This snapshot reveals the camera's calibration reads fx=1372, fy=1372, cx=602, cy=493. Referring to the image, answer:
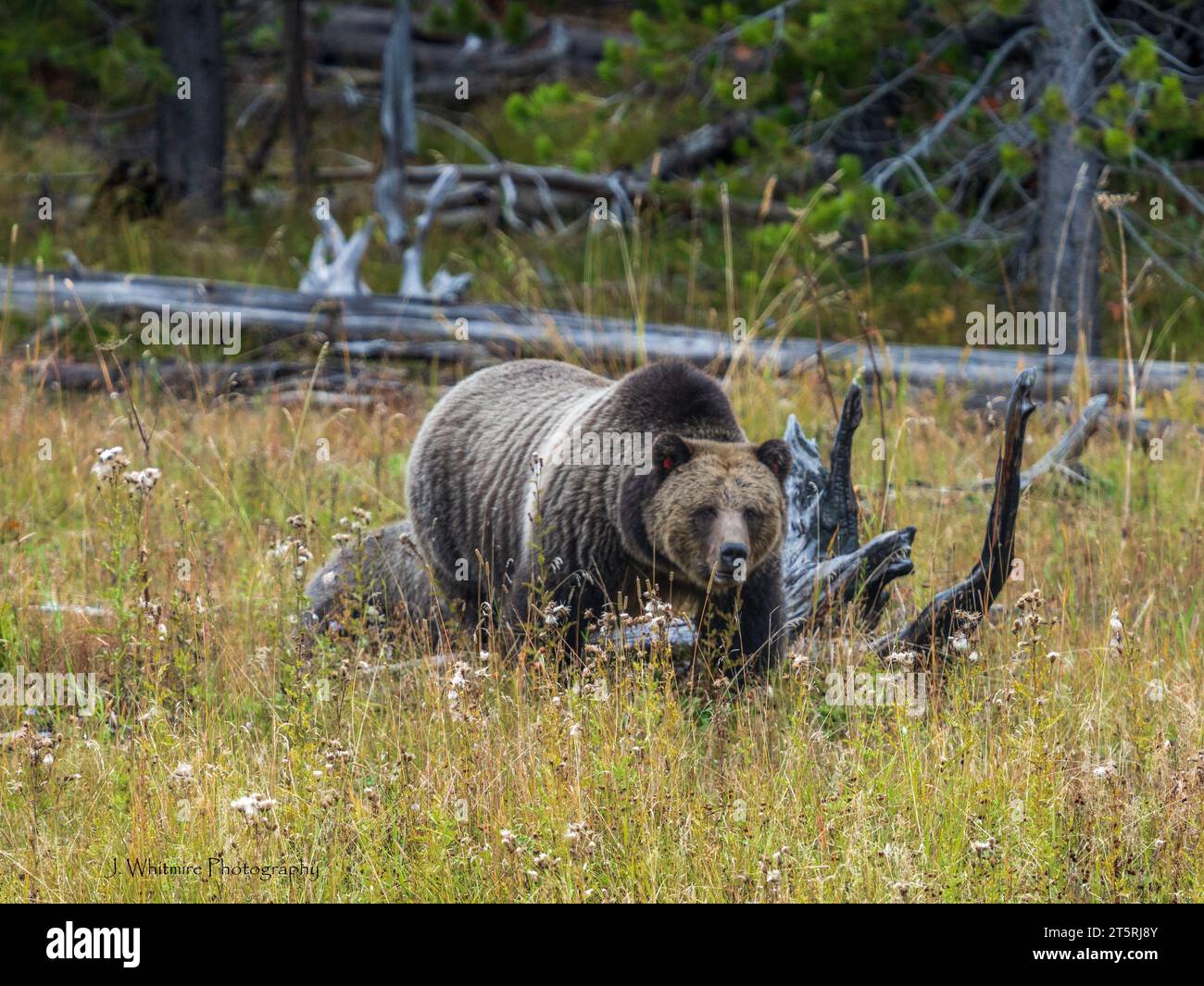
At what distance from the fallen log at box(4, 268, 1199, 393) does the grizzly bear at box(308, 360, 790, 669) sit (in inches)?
118

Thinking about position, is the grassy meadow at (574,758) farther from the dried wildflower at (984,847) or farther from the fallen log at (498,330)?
the fallen log at (498,330)

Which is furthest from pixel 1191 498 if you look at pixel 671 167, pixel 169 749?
pixel 671 167

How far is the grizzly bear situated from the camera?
471cm

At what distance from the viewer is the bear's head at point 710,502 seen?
468cm

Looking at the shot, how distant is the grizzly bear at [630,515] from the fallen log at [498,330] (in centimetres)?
300

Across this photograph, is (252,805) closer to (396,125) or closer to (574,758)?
(574,758)

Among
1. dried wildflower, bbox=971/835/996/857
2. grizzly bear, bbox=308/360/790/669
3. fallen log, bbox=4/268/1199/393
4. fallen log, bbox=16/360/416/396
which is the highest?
fallen log, bbox=4/268/1199/393

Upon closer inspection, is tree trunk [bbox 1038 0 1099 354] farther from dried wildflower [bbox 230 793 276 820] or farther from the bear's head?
dried wildflower [bbox 230 793 276 820]

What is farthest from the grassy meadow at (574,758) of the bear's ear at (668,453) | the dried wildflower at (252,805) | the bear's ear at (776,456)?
the bear's ear at (668,453)

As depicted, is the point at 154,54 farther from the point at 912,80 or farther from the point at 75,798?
the point at 75,798

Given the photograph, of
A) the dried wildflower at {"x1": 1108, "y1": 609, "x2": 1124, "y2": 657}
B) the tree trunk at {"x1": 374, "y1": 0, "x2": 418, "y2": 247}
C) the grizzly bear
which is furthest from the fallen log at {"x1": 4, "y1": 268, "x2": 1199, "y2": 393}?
the dried wildflower at {"x1": 1108, "y1": 609, "x2": 1124, "y2": 657}

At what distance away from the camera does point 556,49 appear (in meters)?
18.0

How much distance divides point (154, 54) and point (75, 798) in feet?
33.6

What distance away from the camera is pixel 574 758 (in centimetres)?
367
